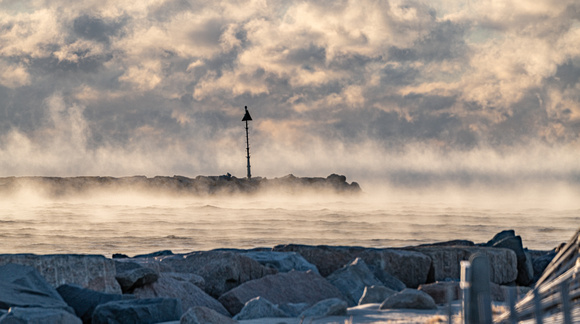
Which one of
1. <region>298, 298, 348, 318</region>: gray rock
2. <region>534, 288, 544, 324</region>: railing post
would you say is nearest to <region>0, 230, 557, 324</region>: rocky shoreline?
<region>298, 298, 348, 318</region>: gray rock

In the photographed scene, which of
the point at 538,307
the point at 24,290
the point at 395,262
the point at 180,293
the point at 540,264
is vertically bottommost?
the point at 540,264

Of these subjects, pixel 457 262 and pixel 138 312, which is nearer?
pixel 138 312

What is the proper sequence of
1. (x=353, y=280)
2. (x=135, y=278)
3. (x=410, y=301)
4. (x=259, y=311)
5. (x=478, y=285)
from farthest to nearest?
(x=353, y=280) → (x=135, y=278) → (x=259, y=311) → (x=410, y=301) → (x=478, y=285)

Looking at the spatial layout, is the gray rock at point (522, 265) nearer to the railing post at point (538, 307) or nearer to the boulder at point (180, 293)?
the boulder at point (180, 293)

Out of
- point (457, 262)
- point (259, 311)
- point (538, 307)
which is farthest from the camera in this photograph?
point (457, 262)

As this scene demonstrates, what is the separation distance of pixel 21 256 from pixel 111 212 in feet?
142

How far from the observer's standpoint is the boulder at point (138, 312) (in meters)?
6.57

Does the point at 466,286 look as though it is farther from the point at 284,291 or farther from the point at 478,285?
the point at 284,291

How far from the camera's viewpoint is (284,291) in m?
8.55

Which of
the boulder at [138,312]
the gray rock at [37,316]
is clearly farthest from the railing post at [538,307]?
the gray rock at [37,316]

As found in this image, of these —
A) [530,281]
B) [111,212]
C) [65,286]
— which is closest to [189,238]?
[111,212]

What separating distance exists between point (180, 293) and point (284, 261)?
242 centimetres

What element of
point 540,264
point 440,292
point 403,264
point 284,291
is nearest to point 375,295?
point 440,292

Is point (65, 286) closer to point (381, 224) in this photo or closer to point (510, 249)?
point (510, 249)
